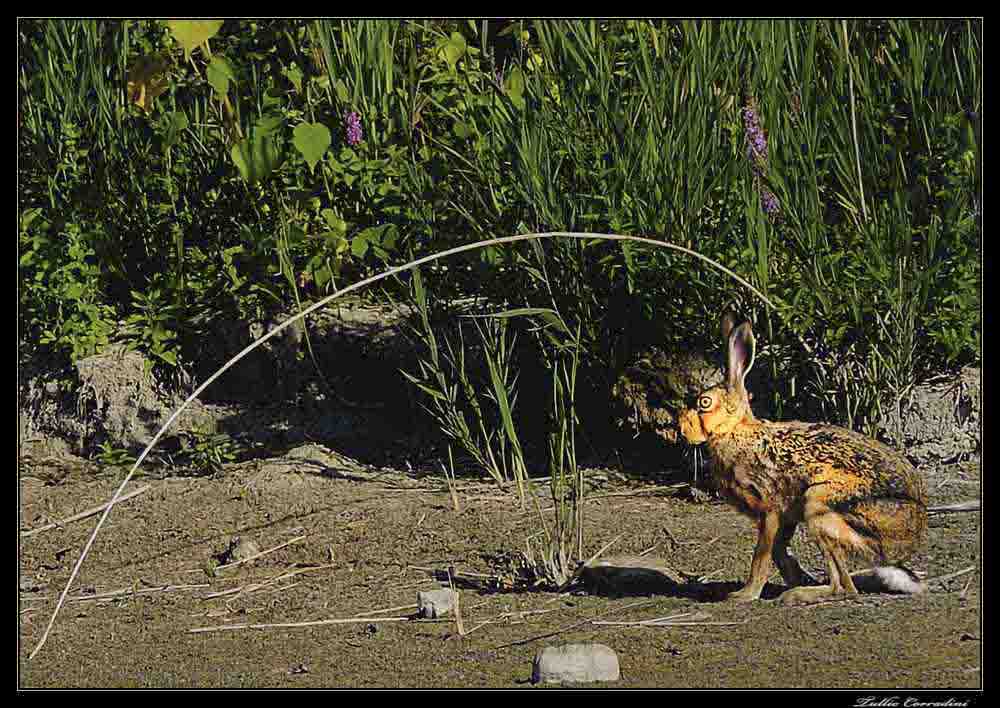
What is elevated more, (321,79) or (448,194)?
(321,79)

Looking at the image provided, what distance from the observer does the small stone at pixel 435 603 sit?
373cm

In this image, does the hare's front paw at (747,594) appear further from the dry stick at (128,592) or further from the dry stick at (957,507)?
the dry stick at (128,592)

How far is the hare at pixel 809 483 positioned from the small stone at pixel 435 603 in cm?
78

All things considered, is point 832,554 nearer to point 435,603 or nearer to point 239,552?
point 435,603

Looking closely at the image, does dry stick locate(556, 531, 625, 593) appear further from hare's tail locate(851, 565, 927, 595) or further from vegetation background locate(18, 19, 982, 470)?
hare's tail locate(851, 565, 927, 595)

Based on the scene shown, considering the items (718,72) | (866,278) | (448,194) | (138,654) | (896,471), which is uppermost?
(718,72)

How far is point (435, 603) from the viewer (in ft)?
12.2

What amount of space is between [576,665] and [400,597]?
2.88 feet

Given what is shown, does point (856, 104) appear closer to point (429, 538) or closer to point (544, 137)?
point (544, 137)

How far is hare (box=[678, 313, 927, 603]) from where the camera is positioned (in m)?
3.44

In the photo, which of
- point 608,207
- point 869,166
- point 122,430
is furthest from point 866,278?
point 122,430

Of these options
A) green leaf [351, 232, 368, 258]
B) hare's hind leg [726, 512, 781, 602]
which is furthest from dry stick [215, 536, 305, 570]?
hare's hind leg [726, 512, 781, 602]

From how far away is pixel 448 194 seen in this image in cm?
502

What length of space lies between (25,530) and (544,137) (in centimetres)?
217
